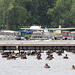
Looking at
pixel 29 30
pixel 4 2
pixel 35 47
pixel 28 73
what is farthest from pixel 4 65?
pixel 4 2

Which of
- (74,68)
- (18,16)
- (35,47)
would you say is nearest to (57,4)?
(18,16)

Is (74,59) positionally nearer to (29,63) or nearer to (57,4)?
(29,63)

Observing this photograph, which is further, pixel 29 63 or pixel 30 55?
pixel 30 55

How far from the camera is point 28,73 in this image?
53.4 meters

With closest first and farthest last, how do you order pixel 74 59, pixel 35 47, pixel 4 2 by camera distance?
pixel 74 59
pixel 35 47
pixel 4 2

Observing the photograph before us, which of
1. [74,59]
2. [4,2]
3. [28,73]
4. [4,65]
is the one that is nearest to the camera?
[28,73]

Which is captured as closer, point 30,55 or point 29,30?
point 30,55

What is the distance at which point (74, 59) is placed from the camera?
70.1 meters

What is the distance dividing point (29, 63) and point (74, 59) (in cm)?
928

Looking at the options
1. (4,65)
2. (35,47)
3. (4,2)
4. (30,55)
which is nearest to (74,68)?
(4,65)

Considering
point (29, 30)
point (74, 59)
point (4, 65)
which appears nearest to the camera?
point (4, 65)

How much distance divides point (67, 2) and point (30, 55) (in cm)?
10993

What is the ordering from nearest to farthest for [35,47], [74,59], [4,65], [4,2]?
[4,65] < [74,59] < [35,47] < [4,2]

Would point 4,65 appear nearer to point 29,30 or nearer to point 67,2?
point 29,30
